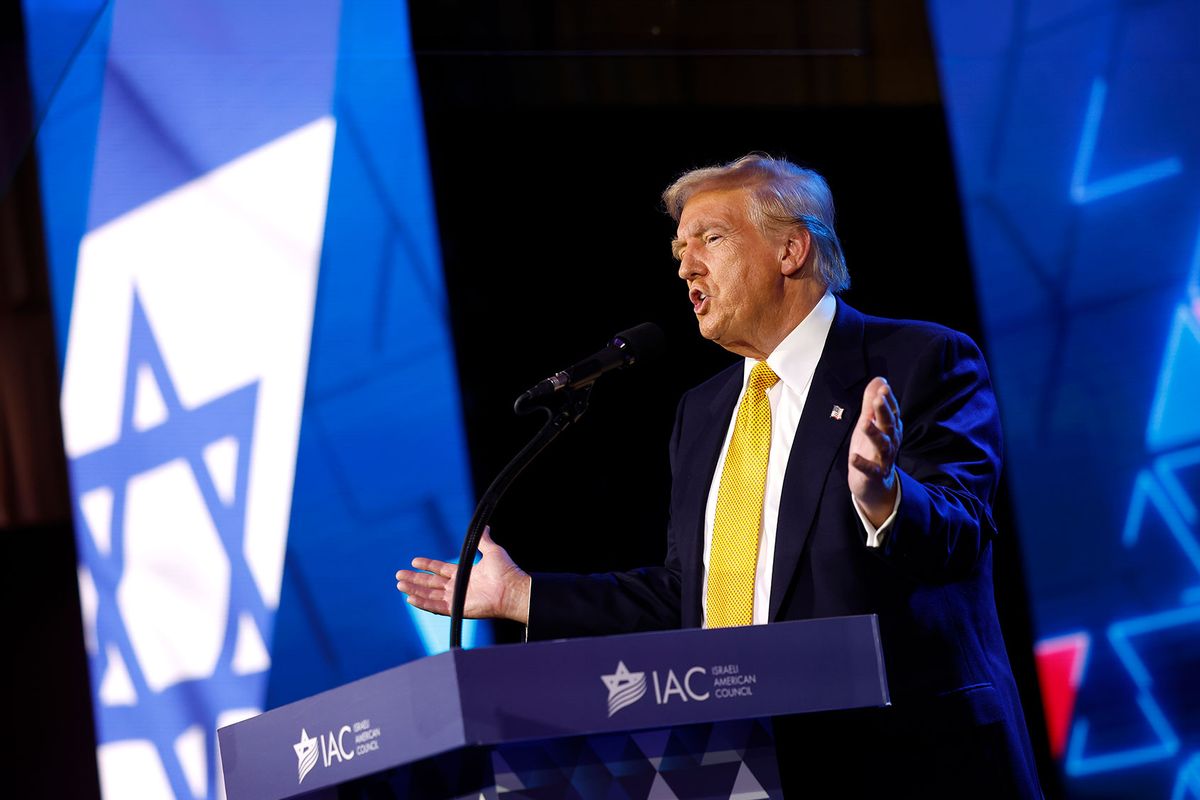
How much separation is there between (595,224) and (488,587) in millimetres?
2030

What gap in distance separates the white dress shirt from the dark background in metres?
1.55

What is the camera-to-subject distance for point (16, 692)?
3.75m

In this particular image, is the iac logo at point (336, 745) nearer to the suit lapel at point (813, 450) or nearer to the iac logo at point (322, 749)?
the iac logo at point (322, 749)

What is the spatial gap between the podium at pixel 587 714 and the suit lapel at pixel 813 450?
0.44m

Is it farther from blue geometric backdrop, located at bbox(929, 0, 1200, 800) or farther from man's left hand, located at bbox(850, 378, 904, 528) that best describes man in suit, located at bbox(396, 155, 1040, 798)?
blue geometric backdrop, located at bbox(929, 0, 1200, 800)

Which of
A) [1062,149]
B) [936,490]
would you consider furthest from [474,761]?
[1062,149]

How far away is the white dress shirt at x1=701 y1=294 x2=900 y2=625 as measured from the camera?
78.0 inches

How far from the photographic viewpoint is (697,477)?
2.21m

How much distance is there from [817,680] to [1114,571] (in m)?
2.87

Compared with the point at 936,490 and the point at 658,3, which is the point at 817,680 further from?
the point at 658,3

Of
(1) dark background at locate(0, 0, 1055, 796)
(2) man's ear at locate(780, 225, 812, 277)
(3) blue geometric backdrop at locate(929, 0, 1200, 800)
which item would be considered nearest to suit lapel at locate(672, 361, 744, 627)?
(2) man's ear at locate(780, 225, 812, 277)

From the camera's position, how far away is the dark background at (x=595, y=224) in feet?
12.3

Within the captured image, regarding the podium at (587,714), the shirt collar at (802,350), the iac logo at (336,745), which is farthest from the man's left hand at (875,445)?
the iac logo at (336,745)

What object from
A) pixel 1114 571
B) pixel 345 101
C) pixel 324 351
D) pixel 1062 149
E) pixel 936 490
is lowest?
pixel 936 490
